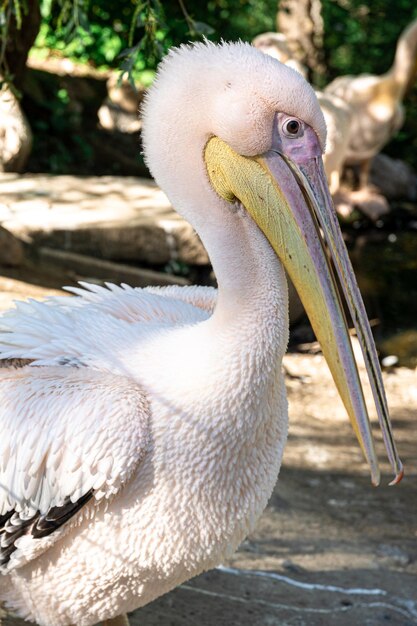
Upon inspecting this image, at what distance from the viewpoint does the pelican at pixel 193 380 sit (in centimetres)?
193

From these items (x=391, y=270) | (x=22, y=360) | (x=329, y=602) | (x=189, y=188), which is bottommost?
(x=391, y=270)

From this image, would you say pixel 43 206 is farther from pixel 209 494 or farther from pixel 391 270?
pixel 209 494

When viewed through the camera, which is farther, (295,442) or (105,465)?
(295,442)

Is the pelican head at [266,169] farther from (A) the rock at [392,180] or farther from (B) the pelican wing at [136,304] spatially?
(A) the rock at [392,180]

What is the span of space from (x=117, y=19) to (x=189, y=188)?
6.89 m

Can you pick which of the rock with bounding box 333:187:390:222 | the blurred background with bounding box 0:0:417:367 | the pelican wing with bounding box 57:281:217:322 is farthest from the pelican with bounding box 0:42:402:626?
the rock with bounding box 333:187:390:222

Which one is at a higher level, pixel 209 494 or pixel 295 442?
pixel 209 494

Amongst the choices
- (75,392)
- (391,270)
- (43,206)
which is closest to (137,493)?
(75,392)

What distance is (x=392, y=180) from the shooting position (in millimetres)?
9875

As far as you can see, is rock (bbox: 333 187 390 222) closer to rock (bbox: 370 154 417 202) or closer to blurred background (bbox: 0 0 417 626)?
blurred background (bbox: 0 0 417 626)

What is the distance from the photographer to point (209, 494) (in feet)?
6.75

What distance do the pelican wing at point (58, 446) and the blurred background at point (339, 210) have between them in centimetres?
94

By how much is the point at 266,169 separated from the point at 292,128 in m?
0.10

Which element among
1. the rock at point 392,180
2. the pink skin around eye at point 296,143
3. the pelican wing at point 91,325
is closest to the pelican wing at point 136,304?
the pelican wing at point 91,325
